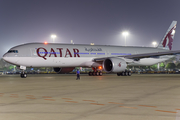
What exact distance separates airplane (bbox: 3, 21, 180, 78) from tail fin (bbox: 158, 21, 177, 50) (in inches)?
215

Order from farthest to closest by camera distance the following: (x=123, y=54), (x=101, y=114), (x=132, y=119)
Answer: (x=123, y=54) → (x=101, y=114) → (x=132, y=119)

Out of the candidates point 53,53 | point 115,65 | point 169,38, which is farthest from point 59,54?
point 169,38

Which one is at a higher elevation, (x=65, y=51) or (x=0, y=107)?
(x=65, y=51)

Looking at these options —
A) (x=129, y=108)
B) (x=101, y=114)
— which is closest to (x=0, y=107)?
(x=101, y=114)

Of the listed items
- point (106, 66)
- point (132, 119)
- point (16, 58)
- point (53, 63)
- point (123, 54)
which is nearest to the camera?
point (132, 119)

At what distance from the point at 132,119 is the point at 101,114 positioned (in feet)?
3.36

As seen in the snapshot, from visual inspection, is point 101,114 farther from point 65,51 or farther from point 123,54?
point 123,54

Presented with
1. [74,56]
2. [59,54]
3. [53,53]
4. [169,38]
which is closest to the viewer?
[53,53]

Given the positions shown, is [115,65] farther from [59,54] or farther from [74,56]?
[59,54]

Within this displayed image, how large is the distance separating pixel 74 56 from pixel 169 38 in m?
18.5

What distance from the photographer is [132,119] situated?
251 inches

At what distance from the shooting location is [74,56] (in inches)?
1224

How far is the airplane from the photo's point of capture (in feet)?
92.4

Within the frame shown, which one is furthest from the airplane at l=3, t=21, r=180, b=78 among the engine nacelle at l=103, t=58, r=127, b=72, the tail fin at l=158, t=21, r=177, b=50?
the tail fin at l=158, t=21, r=177, b=50
